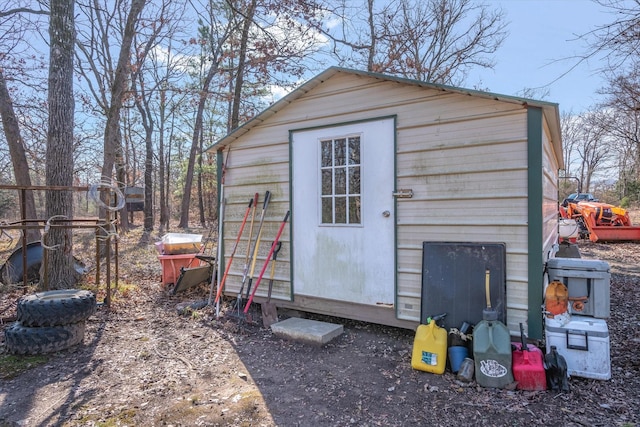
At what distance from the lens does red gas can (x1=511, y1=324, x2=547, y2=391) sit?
2.50 m

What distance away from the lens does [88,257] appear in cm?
784

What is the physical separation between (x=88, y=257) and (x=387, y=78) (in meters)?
7.46

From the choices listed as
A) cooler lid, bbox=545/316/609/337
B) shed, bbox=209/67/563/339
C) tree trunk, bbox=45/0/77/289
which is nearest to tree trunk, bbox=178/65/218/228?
tree trunk, bbox=45/0/77/289

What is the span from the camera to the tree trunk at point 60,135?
15.0 feet

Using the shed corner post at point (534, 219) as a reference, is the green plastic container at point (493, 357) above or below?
below

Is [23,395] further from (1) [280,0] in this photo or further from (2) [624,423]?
(1) [280,0]

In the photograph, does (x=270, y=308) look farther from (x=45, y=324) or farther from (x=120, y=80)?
(x=120, y=80)

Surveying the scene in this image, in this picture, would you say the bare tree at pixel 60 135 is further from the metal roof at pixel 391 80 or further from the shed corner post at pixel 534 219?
the shed corner post at pixel 534 219

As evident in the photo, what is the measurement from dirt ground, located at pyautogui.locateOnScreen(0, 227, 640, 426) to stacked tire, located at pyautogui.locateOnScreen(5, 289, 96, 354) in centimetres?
13

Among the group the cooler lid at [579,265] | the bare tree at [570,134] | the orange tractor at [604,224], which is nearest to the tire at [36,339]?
the cooler lid at [579,265]

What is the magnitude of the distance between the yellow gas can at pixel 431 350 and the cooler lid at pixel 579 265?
44.1 inches

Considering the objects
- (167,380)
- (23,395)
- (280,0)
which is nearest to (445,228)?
(167,380)

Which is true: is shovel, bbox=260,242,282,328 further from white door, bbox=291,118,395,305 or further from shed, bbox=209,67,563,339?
white door, bbox=291,118,395,305

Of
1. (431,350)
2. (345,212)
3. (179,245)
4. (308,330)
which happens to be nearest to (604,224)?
(345,212)
